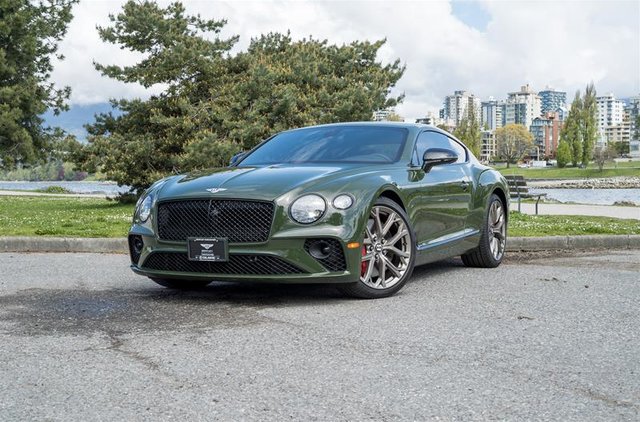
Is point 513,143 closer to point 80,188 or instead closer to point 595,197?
point 595,197

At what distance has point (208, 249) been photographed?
5746 millimetres

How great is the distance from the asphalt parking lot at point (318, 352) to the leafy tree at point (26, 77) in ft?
101

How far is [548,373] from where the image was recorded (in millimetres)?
3852

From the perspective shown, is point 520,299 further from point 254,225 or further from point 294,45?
point 294,45

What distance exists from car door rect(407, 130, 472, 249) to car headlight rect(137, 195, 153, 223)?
2115 millimetres

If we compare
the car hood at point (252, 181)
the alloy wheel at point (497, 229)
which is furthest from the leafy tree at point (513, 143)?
the car hood at point (252, 181)

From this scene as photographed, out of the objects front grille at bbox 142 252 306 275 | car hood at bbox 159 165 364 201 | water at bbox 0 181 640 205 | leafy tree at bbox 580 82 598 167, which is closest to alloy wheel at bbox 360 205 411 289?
A: car hood at bbox 159 165 364 201

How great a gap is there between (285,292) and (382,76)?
3032 cm

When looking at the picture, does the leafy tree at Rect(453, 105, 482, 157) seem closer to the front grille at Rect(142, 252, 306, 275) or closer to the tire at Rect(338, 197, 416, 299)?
the tire at Rect(338, 197, 416, 299)

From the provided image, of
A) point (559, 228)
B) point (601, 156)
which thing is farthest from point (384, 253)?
point (601, 156)

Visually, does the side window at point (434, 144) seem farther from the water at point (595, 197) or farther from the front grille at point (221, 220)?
the water at point (595, 197)

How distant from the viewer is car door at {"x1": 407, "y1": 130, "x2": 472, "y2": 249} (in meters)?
6.71

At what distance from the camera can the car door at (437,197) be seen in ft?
22.0

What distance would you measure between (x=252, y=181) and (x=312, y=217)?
61 cm
